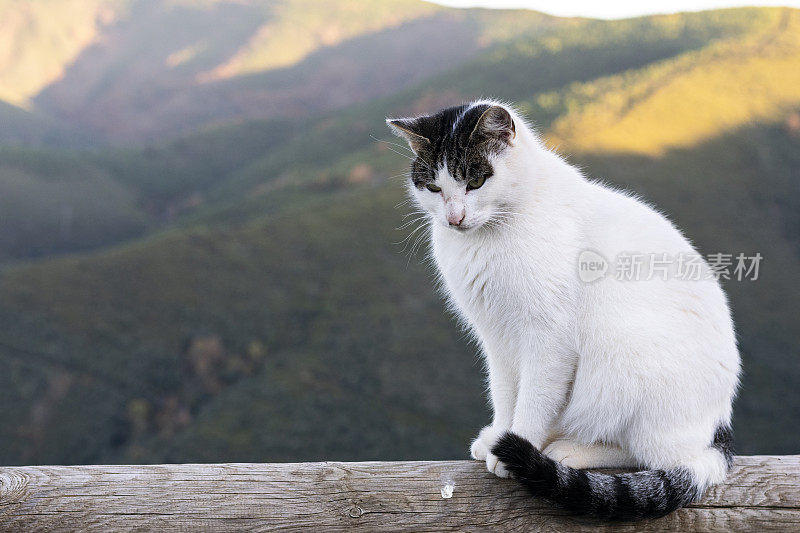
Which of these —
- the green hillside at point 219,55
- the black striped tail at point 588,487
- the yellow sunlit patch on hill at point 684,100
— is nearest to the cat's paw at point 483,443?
the black striped tail at point 588,487

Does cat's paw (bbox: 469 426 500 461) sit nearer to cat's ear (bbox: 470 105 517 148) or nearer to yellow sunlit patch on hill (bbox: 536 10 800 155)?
cat's ear (bbox: 470 105 517 148)

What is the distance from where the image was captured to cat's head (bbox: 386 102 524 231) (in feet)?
8.16

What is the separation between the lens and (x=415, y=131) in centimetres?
269

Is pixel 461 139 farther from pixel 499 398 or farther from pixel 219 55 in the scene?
pixel 219 55

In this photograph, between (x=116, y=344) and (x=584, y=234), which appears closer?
(x=584, y=234)

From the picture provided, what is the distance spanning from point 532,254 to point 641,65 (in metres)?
38.4

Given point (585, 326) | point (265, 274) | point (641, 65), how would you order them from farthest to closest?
point (641, 65) < point (265, 274) < point (585, 326)

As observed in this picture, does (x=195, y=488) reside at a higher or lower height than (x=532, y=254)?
lower

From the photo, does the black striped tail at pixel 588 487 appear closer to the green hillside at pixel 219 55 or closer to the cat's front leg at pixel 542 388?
the cat's front leg at pixel 542 388

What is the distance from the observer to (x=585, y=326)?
2.38 meters

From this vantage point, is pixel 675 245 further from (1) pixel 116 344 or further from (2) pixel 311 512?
(1) pixel 116 344

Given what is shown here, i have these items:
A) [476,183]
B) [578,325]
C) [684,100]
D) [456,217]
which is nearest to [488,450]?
[578,325]

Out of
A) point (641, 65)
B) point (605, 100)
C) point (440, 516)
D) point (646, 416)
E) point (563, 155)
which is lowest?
point (440, 516)

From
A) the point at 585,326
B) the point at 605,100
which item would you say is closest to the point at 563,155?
the point at 585,326
